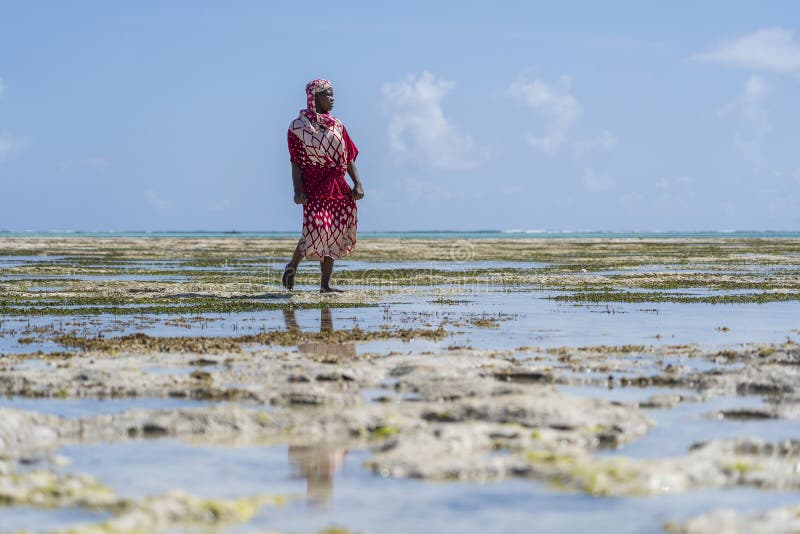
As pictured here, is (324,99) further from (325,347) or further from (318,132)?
(325,347)

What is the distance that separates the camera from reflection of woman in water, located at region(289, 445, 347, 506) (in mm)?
4902

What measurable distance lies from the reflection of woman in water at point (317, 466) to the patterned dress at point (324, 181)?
35.1 feet

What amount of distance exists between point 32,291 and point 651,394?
44.8 ft

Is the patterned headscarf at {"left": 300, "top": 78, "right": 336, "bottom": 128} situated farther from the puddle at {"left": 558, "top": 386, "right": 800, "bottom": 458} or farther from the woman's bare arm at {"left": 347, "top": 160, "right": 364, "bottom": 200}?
the puddle at {"left": 558, "top": 386, "right": 800, "bottom": 458}

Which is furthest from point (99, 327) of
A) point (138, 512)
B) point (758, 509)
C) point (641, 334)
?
point (758, 509)

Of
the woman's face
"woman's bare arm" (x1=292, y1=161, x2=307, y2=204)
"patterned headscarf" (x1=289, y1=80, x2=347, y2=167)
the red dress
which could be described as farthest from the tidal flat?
the woman's face

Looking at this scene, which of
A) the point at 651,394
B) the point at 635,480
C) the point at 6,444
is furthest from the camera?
the point at 651,394

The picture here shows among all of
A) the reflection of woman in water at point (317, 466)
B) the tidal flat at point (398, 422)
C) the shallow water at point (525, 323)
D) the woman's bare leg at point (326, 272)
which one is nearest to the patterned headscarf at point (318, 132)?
the woman's bare leg at point (326, 272)

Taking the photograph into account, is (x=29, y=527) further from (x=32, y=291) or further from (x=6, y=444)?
(x=32, y=291)

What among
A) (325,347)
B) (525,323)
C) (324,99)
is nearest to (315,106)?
(324,99)

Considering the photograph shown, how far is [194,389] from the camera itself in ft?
25.2

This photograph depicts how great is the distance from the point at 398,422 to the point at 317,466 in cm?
102

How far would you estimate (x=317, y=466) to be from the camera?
546cm

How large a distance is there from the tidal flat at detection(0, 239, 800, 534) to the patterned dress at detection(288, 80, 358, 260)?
2782 millimetres
